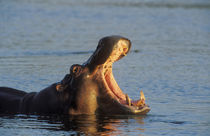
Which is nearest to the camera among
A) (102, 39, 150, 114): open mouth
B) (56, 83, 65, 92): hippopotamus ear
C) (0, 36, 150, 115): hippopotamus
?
(102, 39, 150, 114): open mouth

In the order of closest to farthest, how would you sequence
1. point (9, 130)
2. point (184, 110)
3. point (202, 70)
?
point (9, 130), point (184, 110), point (202, 70)

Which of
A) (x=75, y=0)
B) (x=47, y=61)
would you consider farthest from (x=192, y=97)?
(x=75, y=0)

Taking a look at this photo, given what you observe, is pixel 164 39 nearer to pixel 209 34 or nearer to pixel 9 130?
pixel 209 34

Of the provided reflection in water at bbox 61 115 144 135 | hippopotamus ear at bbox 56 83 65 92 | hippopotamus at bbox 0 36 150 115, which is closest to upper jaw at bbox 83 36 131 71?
hippopotamus at bbox 0 36 150 115

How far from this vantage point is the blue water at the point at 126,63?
7.67 m

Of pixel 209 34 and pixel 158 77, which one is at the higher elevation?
pixel 209 34

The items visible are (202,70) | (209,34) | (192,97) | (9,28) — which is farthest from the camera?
(9,28)

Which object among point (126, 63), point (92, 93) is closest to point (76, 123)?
point (92, 93)

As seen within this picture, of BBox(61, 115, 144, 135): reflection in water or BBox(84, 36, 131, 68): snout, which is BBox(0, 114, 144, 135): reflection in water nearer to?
BBox(61, 115, 144, 135): reflection in water

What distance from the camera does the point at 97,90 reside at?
7.73 metres

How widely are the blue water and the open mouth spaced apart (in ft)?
0.68

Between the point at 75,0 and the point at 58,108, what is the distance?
118 feet

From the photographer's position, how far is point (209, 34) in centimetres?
2061

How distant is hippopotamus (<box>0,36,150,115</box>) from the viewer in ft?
25.0
